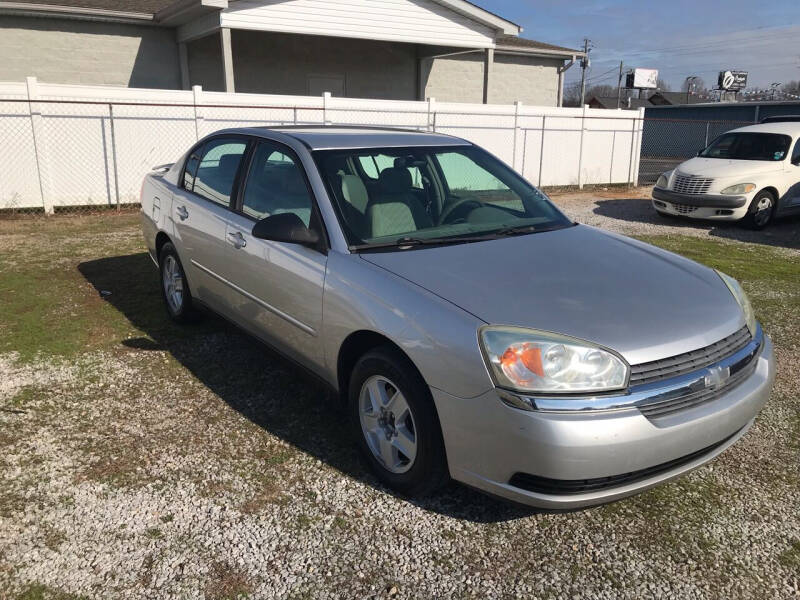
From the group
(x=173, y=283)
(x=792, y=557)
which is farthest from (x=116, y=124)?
(x=792, y=557)

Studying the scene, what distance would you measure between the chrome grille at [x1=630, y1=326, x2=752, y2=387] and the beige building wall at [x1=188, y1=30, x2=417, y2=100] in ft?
54.2

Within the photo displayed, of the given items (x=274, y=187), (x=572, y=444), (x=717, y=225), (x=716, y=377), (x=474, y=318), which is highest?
(x=274, y=187)

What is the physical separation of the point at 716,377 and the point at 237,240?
2.81 metres

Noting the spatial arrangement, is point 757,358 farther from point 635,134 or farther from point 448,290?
point 635,134

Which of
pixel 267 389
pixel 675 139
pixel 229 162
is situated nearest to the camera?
pixel 267 389

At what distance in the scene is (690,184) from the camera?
11.7 m

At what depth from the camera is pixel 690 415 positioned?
8.59ft

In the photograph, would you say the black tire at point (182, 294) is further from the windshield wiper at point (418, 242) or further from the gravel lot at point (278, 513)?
the windshield wiper at point (418, 242)

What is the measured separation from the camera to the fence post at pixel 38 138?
36.3 ft

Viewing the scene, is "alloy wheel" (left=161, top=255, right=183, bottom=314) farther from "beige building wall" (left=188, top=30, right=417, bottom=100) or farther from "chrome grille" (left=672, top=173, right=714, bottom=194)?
"beige building wall" (left=188, top=30, right=417, bottom=100)

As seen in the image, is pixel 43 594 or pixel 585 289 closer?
pixel 43 594

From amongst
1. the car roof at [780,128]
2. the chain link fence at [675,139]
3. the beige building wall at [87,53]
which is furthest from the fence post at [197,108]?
the chain link fence at [675,139]

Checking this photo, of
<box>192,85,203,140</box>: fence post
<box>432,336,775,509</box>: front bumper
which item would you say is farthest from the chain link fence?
<box>432,336,775,509</box>: front bumper

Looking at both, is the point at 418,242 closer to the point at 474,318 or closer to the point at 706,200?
the point at 474,318
